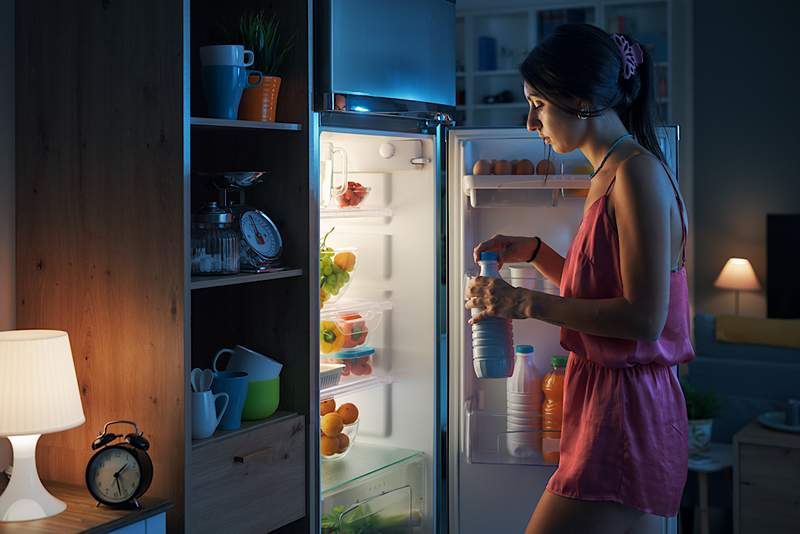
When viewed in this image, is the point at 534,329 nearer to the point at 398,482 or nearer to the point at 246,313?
the point at 398,482

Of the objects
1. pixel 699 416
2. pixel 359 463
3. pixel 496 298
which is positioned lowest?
pixel 699 416

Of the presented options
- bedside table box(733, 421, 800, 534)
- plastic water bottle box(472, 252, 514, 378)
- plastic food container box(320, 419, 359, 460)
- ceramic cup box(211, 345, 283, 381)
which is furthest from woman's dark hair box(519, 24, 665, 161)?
bedside table box(733, 421, 800, 534)

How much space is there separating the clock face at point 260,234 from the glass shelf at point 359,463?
24.3 inches

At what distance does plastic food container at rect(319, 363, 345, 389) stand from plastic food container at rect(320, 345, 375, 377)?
0.05 metres

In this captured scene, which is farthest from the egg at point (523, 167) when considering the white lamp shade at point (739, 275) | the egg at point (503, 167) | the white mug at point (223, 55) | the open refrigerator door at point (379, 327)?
the white lamp shade at point (739, 275)

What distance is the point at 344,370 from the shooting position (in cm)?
247

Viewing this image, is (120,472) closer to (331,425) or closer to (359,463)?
(331,425)

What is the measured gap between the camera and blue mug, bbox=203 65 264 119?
1901mm

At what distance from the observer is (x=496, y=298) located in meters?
1.78

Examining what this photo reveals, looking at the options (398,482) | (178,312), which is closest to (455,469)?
(398,482)

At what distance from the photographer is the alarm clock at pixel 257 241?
1949mm

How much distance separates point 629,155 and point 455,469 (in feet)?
3.69

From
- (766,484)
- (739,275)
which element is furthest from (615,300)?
(739,275)

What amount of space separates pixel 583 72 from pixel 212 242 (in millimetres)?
773
